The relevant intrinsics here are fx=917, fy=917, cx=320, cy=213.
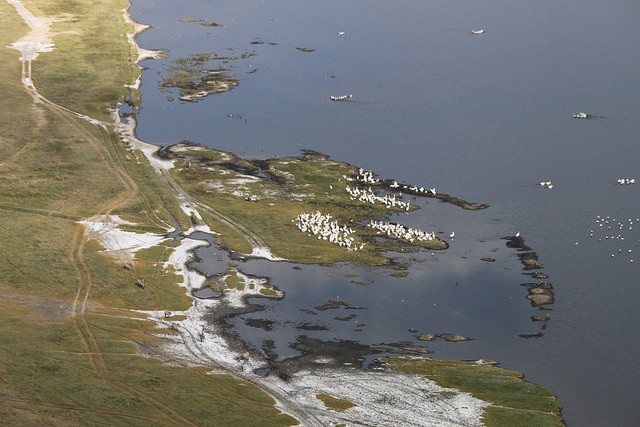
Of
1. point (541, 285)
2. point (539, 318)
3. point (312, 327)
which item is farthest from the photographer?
point (541, 285)

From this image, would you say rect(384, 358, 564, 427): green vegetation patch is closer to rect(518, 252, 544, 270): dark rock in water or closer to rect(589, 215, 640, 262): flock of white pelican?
rect(518, 252, 544, 270): dark rock in water

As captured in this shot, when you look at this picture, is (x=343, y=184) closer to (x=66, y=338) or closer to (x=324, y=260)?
(x=324, y=260)

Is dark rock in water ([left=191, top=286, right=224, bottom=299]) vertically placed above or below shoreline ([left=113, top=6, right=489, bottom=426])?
below

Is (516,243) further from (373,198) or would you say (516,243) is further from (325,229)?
(325,229)

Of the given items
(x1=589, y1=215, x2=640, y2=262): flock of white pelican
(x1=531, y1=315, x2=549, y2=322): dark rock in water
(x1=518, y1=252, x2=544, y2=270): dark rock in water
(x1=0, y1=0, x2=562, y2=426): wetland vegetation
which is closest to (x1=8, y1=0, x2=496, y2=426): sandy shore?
(x1=0, y1=0, x2=562, y2=426): wetland vegetation

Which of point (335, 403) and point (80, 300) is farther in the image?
point (80, 300)

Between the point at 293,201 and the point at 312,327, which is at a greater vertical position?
the point at 312,327

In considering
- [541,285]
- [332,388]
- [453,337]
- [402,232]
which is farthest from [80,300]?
[541,285]

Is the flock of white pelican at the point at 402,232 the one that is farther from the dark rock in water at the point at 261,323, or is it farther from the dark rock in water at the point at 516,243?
the dark rock in water at the point at 261,323
